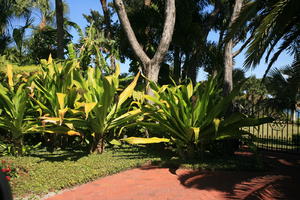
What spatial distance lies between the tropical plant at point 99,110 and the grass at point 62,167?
1.63 feet

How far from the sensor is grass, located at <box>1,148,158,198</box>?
376 centimetres

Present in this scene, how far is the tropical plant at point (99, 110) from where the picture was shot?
5273 millimetres

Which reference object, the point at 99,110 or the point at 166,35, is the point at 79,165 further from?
the point at 166,35

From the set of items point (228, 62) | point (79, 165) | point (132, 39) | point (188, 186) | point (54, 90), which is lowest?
point (188, 186)

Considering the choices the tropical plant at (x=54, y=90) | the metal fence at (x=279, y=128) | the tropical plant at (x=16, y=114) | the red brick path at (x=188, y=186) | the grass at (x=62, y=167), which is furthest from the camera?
the metal fence at (x=279, y=128)

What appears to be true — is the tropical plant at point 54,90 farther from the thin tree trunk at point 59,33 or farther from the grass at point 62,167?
the thin tree trunk at point 59,33

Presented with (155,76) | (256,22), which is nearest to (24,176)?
(155,76)

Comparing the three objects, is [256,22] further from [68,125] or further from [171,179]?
[68,125]

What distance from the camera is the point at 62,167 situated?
14.8ft

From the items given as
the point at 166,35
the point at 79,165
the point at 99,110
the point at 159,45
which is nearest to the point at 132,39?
the point at 159,45

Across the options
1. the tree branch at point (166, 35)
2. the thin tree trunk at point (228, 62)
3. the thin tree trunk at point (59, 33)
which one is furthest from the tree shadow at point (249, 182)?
→ the thin tree trunk at point (59, 33)

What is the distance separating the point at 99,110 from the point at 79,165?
1.14 meters

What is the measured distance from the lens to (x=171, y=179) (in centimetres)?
423

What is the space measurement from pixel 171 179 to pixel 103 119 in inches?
76.2
